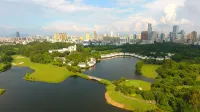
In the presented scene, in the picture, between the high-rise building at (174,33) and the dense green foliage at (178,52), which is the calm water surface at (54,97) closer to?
the dense green foliage at (178,52)

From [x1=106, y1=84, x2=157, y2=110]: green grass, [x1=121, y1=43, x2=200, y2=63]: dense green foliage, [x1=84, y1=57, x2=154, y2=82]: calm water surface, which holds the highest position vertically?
[x1=121, y1=43, x2=200, y2=63]: dense green foliage

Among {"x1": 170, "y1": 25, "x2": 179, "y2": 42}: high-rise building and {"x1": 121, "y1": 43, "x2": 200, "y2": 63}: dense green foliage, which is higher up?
{"x1": 170, "y1": 25, "x2": 179, "y2": 42}: high-rise building

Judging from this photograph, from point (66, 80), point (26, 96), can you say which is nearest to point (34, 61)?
point (66, 80)

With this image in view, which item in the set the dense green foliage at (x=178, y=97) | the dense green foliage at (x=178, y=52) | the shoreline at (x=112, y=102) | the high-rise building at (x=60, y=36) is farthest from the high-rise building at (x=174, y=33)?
the shoreline at (x=112, y=102)

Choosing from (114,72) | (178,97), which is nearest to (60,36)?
(114,72)

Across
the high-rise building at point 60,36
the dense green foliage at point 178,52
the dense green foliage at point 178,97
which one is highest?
the high-rise building at point 60,36

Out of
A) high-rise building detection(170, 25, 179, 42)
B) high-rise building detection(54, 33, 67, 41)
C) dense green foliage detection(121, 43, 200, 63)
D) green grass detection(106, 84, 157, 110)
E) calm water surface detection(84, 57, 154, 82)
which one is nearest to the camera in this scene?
green grass detection(106, 84, 157, 110)

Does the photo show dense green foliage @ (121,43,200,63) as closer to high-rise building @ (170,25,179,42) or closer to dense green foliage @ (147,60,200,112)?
dense green foliage @ (147,60,200,112)

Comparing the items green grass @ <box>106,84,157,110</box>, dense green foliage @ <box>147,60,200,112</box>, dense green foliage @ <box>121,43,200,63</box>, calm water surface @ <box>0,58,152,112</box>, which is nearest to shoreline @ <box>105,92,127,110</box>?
green grass @ <box>106,84,157,110</box>

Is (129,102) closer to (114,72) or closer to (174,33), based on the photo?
(114,72)

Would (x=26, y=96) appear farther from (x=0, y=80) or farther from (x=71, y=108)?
(x=0, y=80)

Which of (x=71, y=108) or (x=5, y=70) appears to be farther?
(x=5, y=70)
